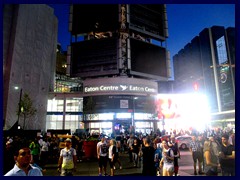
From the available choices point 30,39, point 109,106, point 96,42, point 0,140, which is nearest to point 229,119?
point 109,106

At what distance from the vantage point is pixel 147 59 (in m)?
55.7

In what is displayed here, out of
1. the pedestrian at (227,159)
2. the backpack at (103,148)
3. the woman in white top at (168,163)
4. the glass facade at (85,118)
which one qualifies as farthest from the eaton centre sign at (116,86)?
the pedestrian at (227,159)

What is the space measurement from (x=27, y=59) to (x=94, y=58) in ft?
52.1

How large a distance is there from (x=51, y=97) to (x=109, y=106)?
18.2m

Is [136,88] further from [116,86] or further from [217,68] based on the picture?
[217,68]

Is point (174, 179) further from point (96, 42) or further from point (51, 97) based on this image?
point (51, 97)

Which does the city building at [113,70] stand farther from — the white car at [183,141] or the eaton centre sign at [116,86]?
the white car at [183,141]

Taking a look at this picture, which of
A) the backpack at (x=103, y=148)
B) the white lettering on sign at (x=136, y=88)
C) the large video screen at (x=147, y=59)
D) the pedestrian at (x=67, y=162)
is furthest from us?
the large video screen at (x=147, y=59)

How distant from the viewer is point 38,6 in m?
53.6

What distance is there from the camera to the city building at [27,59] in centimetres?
4456

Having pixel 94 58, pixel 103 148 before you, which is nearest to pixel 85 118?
pixel 94 58

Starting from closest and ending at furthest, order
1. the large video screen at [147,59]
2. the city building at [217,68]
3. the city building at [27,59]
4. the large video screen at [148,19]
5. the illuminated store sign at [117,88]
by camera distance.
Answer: the city building at [27,59] < the illuminated store sign at [117,88] < the large video screen at [147,59] < the large video screen at [148,19] < the city building at [217,68]

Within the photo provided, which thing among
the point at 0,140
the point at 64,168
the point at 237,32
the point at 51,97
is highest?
the point at 51,97

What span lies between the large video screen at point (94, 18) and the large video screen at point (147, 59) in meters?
7.70
